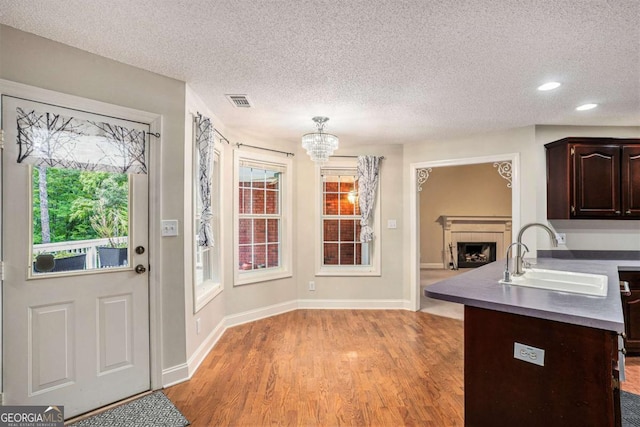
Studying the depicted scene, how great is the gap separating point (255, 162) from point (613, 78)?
358 centimetres

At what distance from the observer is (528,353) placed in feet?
4.88

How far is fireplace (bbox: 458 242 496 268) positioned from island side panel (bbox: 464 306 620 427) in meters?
6.69

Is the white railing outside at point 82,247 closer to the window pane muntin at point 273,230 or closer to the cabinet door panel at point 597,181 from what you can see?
the window pane muntin at point 273,230

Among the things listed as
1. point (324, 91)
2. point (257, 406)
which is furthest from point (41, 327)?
point (324, 91)

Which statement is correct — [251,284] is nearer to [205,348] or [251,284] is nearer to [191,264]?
[205,348]

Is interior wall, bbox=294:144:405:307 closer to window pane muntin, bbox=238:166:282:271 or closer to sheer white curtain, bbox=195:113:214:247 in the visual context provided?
window pane muntin, bbox=238:166:282:271

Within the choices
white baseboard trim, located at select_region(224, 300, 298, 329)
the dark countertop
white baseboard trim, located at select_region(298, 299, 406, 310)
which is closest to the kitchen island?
the dark countertop

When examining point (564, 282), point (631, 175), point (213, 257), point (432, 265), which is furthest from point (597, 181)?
point (432, 265)

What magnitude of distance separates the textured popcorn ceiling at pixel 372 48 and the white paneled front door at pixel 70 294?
58 centimetres

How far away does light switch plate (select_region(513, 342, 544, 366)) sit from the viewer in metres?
1.46

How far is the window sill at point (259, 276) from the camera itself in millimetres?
4031

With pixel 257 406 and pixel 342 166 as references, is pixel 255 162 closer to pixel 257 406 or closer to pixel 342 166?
pixel 342 166

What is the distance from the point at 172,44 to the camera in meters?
2.01

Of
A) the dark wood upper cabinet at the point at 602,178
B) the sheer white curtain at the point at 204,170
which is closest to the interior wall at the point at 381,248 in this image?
the sheer white curtain at the point at 204,170
